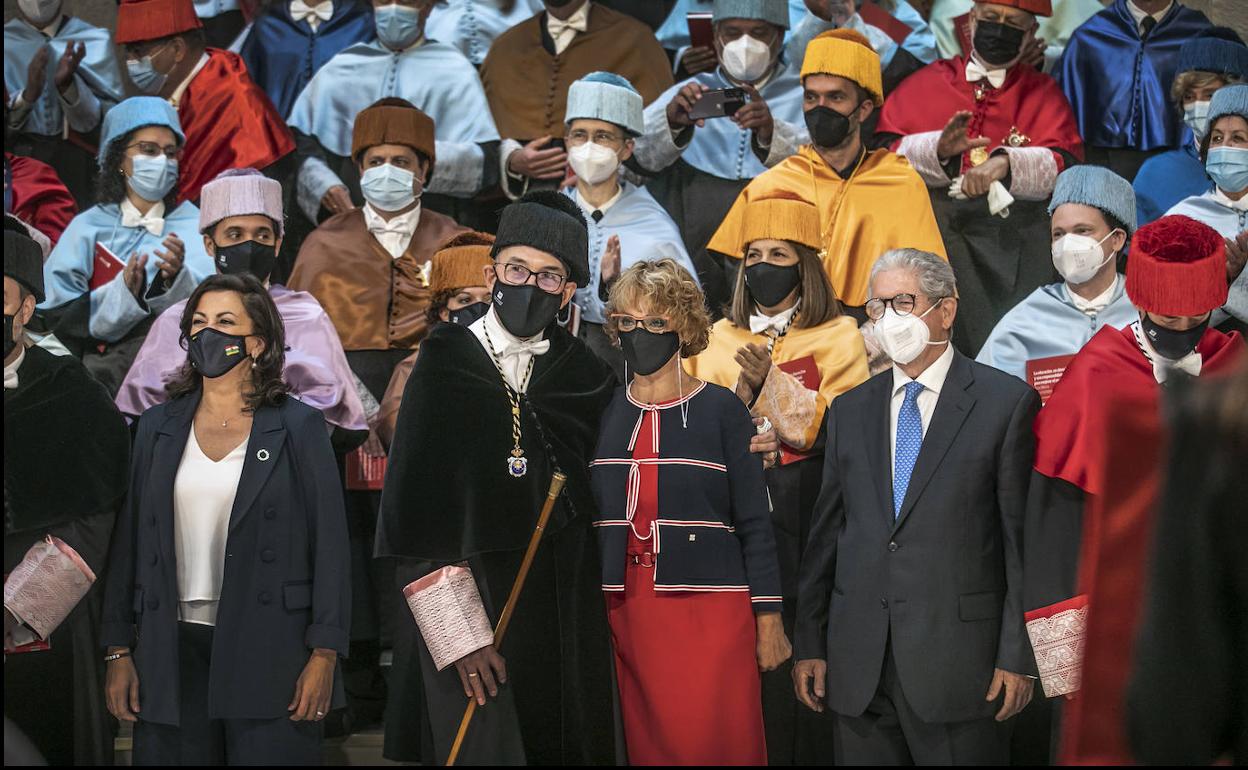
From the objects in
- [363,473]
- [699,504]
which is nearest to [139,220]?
[363,473]

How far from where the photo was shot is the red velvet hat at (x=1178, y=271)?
4.94m

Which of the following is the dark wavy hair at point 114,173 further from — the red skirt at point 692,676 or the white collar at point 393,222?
the red skirt at point 692,676

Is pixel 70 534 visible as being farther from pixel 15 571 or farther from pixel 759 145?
pixel 759 145

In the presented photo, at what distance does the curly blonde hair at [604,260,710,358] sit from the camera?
5078mm

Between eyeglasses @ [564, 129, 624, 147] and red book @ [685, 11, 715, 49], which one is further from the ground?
red book @ [685, 11, 715, 49]

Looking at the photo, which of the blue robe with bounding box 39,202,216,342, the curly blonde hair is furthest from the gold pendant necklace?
the blue robe with bounding box 39,202,216,342

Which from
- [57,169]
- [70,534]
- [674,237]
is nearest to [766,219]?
[674,237]

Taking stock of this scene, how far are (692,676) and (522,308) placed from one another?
133cm

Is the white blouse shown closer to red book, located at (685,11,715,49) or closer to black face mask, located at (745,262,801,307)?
black face mask, located at (745,262,801,307)

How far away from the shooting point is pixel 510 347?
16.6 feet

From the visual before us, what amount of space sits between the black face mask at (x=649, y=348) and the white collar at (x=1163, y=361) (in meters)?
1.56

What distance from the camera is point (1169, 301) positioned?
16.2 feet

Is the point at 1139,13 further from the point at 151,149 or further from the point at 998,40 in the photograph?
the point at 151,149

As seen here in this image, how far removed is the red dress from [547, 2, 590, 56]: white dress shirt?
3.73 m
